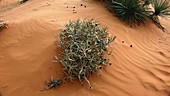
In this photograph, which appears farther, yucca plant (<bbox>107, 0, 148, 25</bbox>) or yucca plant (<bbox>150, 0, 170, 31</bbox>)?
yucca plant (<bbox>150, 0, 170, 31</bbox>)

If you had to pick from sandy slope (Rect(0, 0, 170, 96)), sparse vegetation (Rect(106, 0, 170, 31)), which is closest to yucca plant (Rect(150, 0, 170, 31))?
sparse vegetation (Rect(106, 0, 170, 31))

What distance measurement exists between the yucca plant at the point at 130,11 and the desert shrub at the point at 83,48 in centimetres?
116

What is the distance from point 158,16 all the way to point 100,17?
1.65 metres

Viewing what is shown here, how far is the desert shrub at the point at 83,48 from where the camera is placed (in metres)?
4.86

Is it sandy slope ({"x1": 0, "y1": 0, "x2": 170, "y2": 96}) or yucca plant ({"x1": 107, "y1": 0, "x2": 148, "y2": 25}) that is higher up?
yucca plant ({"x1": 107, "y1": 0, "x2": 148, "y2": 25})

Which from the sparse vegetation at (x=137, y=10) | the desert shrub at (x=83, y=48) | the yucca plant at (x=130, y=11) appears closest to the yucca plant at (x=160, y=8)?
the sparse vegetation at (x=137, y=10)

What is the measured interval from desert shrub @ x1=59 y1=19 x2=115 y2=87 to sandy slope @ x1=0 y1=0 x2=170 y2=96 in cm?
18

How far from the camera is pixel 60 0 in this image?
289 inches

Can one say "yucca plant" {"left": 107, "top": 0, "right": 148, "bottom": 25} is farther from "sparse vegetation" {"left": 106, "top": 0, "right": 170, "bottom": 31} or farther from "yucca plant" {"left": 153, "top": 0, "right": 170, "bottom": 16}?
"yucca plant" {"left": 153, "top": 0, "right": 170, "bottom": 16}

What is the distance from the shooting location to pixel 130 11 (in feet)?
21.0

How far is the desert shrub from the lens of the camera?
4.86 meters

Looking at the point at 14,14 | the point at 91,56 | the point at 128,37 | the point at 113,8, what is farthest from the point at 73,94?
the point at 14,14

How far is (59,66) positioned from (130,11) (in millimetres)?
2220

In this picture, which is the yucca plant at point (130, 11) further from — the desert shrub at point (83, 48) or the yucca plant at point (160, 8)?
the desert shrub at point (83, 48)
